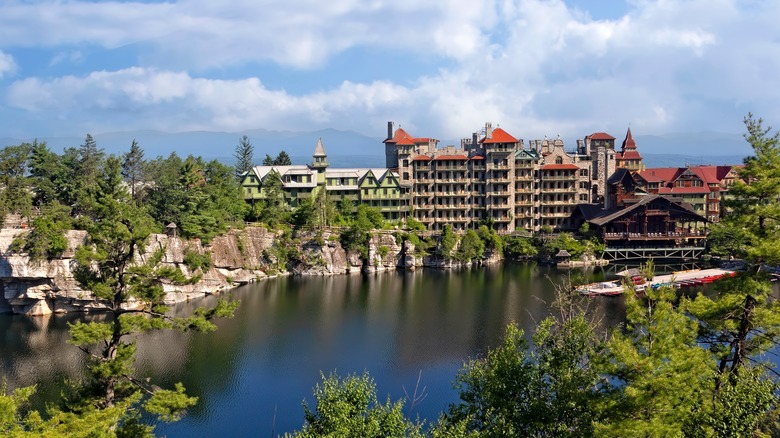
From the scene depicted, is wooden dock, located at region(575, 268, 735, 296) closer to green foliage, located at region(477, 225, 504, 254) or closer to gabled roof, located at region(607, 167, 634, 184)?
gabled roof, located at region(607, 167, 634, 184)

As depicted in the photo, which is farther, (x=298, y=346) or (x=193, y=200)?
(x=193, y=200)

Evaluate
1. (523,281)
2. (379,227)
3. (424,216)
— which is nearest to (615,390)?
(523,281)

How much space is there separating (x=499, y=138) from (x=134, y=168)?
4455 cm

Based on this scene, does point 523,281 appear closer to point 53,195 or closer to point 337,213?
point 337,213

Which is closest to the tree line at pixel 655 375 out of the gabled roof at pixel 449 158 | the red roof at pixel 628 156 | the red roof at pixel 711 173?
the gabled roof at pixel 449 158

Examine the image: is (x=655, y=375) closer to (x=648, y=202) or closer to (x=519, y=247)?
(x=519, y=247)

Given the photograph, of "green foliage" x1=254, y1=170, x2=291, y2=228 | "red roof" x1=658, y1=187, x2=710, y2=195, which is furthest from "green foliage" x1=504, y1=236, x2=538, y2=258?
"green foliage" x1=254, y1=170, x2=291, y2=228

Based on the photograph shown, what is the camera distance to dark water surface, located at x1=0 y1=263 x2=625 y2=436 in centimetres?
3234

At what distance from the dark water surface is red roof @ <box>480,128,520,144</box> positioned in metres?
24.4

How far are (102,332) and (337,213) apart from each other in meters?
54.1

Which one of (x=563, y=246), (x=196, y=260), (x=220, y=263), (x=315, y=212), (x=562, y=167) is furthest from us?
(x=562, y=167)

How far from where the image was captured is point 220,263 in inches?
2397

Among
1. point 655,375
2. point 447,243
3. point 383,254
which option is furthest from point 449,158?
point 655,375

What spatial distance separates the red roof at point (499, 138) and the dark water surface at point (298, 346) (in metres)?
24.4
